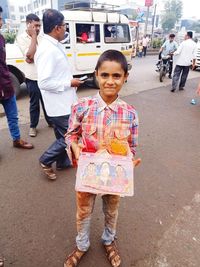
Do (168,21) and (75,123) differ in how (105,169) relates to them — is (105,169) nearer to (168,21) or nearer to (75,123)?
(75,123)

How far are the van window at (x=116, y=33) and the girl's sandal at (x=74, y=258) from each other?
648 centimetres

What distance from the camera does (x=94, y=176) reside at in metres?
1.29

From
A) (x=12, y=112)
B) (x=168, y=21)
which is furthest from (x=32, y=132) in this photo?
(x=168, y=21)

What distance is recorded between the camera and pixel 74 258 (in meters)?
1.80

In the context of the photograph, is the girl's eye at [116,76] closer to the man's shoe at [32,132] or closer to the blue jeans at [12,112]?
the blue jeans at [12,112]

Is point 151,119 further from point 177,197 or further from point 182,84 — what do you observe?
point 182,84

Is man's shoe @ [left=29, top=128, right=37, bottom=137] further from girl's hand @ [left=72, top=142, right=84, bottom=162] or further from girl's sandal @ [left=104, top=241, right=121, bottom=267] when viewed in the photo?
girl's hand @ [left=72, top=142, right=84, bottom=162]

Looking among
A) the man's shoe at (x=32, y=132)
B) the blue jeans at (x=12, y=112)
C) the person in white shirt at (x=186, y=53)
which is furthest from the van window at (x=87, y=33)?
the blue jeans at (x=12, y=112)

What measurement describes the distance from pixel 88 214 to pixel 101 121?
719mm

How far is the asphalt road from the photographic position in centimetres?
191

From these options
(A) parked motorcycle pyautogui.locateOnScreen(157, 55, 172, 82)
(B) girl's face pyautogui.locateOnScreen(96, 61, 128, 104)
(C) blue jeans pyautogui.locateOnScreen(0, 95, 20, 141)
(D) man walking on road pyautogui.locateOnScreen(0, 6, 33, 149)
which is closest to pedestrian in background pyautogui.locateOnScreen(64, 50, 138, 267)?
(B) girl's face pyautogui.locateOnScreen(96, 61, 128, 104)

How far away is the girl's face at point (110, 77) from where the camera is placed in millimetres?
1344

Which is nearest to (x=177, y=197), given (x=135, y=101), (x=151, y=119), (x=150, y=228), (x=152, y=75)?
(x=150, y=228)

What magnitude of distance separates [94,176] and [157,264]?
1.09m
